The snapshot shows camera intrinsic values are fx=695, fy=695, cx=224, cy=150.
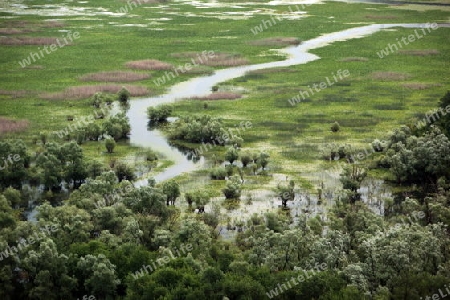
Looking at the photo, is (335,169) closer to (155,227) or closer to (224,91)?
(155,227)

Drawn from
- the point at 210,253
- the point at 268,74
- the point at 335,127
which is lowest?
the point at 268,74

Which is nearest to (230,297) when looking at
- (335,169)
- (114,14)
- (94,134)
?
(335,169)

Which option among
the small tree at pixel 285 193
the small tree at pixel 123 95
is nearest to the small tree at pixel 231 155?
the small tree at pixel 285 193

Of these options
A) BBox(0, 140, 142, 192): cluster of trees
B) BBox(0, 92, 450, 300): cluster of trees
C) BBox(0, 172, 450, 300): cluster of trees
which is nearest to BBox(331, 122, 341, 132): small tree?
BBox(0, 92, 450, 300): cluster of trees

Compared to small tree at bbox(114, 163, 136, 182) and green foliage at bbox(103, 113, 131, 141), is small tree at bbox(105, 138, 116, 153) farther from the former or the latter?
small tree at bbox(114, 163, 136, 182)

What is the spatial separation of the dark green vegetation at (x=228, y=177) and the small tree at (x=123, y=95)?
225 mm

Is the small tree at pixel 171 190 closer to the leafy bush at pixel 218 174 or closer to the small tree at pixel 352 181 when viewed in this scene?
the leafy bush at pixel 218 174

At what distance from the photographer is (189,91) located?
242ft

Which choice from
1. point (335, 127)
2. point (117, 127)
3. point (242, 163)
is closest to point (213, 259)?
point (242, 163)

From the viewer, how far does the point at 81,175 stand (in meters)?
46.5

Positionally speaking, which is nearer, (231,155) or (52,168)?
(52,168)

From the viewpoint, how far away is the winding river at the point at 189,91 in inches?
2054

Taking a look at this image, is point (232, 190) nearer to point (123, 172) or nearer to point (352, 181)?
point (352, 181)

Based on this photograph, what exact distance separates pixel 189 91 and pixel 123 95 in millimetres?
7492
